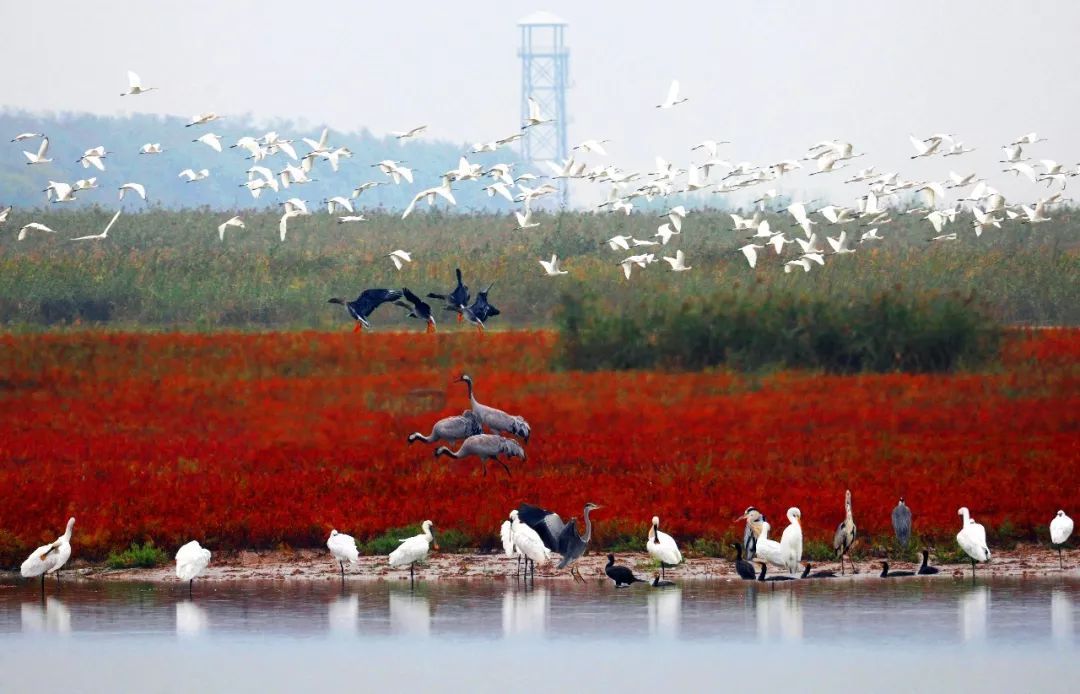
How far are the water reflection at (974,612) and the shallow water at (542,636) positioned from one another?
0.08ft

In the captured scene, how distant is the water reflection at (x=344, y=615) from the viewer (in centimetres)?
1345

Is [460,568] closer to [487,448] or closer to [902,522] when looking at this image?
[487,448]

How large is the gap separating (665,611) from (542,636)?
1.26 meters

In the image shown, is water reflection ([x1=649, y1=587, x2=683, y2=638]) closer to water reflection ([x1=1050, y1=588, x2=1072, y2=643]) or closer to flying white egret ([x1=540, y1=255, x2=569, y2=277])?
water reflection ([x1=1050, y1=588, x2=1072, y2=643])

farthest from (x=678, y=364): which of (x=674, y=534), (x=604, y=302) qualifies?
(x=674, y=534)

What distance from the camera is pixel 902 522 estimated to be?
15648 millimetres

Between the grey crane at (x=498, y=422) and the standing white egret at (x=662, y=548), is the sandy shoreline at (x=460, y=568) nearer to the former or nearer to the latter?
the standing white egret at (x=662, y=548)

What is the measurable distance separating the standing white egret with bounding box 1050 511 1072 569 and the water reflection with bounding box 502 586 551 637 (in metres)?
4.67

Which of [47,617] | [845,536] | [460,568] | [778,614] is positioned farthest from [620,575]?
[47,617]

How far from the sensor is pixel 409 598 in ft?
48.2

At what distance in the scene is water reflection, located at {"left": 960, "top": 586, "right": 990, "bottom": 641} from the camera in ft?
42.7

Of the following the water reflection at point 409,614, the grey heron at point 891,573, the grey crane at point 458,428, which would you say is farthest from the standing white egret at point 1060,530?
the grey crane at point 458,428

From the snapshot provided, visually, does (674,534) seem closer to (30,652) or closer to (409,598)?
(409,598)

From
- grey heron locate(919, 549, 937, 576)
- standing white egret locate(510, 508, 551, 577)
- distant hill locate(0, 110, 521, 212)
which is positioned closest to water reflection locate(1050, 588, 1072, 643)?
grey heron locate(919, 549, 937, 576)
